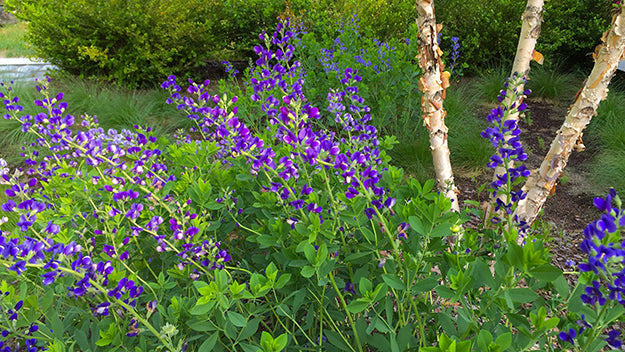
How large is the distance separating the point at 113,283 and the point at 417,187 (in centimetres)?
115

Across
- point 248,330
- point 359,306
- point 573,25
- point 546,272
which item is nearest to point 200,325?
point 248,330

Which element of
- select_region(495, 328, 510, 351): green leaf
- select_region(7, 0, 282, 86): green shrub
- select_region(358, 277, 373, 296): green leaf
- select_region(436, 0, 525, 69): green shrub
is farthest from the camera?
select_region(436, 0, 525, 69): green shrub

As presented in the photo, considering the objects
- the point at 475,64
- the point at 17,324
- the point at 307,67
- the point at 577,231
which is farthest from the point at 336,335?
the point at 475,64

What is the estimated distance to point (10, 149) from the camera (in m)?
4.97

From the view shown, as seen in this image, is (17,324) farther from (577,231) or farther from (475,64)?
(475,64)

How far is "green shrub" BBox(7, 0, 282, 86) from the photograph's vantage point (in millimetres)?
5727

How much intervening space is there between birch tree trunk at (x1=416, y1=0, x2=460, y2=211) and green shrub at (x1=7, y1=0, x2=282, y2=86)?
4.56 meters

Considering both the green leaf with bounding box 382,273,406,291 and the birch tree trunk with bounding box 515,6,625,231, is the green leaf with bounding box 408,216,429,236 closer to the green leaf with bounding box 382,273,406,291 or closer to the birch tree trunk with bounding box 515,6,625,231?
the green leaf with bounding box 382,273,406,291

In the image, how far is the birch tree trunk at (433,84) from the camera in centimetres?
223

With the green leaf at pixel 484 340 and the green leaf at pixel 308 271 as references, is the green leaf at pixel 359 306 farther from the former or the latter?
the green leaf at pixel 484 340

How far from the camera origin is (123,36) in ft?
19.6

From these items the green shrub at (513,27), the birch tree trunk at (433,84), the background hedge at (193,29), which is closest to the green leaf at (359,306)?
the birch tree trunk at (433,84)

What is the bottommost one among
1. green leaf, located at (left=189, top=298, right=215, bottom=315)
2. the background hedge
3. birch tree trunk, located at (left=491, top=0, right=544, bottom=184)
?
the background hedge

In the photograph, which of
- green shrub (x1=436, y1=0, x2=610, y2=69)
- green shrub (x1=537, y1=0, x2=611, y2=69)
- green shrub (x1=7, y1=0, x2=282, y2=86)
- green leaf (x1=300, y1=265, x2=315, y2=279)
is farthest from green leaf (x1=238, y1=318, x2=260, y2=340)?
green shrub (x1=537, y1=0, x2=611, y2=69)
